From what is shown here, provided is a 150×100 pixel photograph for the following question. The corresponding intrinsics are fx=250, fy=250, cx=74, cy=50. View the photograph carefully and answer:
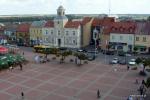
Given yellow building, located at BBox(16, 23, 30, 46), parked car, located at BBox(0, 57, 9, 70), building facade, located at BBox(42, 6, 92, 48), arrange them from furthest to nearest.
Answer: yellow building, located at BBox(16, 23, 30, 46) < building facade, located at BBox(42, 6, 92, 48) < parked car, located at BBox(0, 57, 9, 70)

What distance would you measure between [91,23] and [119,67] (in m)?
34.6

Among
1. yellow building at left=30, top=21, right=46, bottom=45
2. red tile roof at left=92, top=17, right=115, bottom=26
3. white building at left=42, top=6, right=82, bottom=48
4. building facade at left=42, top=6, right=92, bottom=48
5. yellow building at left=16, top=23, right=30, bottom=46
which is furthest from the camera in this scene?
yellow building at left=16, top=23, right=30, bottom=46

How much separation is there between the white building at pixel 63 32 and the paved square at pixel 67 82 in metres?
23.1

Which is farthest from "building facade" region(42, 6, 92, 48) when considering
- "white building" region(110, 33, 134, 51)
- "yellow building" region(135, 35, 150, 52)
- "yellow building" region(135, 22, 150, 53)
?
"yellow building" region(135, 35, 150, 52)

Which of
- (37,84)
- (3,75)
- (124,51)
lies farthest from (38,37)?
(37,84)

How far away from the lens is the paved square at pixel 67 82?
137 feet

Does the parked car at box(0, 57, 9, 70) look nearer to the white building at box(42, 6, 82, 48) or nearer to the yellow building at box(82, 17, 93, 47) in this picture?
the white building at box(42, 6, 82, 48)

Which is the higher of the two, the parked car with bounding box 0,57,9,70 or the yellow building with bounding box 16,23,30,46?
the yellow building with bounding box 16,23,30,46

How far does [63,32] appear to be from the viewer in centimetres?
8594

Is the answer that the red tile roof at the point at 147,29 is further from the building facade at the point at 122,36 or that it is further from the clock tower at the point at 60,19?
the clock tower at the point at 60,19

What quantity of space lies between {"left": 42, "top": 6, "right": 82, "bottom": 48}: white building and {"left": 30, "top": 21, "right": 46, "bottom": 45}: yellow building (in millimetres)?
3612

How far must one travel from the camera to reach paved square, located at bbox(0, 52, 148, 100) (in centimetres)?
4162
